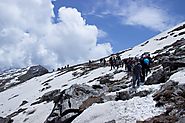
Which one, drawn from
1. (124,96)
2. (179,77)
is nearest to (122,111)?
(124,96)

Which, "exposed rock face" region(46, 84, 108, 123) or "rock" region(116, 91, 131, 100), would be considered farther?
"exposed rock face" region(46, 84, 108, 123)

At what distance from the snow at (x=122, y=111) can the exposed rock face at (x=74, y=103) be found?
7.39 ft

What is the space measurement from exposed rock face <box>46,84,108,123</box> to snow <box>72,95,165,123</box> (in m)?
2.25

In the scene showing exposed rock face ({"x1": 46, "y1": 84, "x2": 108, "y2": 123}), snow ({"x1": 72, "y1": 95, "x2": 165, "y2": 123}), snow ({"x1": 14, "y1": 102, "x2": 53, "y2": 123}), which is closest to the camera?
snow ({"x1": 72, "y1": 95, "x2": 165, "y2": 123})

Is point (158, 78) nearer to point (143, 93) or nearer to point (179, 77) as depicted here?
point (179, 77)

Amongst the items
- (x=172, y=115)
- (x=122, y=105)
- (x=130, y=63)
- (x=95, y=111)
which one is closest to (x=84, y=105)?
(x=95, y=111)

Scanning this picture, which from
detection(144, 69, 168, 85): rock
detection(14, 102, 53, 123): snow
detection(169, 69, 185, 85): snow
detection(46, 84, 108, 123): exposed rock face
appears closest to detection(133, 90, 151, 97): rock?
detection(169, 69, 185, 85): snow

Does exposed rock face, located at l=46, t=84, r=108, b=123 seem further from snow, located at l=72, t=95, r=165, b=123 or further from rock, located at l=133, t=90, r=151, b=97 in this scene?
rock, located at l=133, t=90, r=151, b=97

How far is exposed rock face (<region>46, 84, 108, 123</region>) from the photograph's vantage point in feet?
91.7

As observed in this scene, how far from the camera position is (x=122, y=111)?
886 inches

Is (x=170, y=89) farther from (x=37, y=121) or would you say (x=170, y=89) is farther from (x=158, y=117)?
(x=37, y=121)

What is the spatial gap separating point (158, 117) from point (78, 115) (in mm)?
9041

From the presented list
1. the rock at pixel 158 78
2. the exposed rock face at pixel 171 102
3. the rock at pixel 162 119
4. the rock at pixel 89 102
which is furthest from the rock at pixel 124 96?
the rock at pixel 162 119

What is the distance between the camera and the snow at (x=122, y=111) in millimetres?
21109
